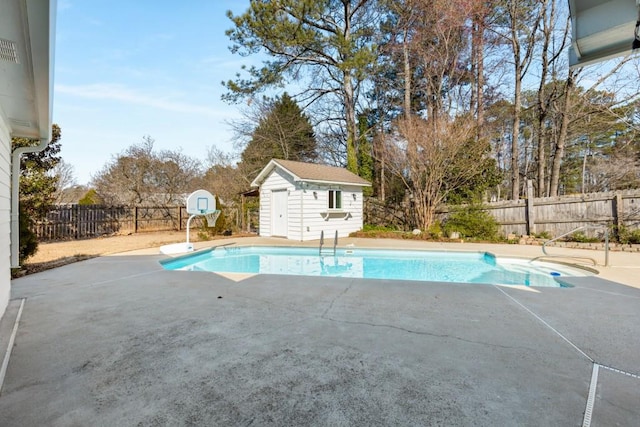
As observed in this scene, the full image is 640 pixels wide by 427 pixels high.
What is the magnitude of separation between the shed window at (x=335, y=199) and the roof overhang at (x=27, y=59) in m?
10.0

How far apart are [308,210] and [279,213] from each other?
4.77 feet

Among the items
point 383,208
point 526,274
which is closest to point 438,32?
point 383,208

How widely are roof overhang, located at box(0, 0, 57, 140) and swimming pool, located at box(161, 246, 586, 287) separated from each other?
183 inches

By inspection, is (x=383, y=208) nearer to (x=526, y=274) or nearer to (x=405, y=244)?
(x=405, y=244)

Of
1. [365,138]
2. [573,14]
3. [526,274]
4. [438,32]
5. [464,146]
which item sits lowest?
[526,274]

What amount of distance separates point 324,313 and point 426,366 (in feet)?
4.73

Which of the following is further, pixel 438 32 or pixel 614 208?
pixel 438 32

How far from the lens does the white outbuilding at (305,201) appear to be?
11.9m

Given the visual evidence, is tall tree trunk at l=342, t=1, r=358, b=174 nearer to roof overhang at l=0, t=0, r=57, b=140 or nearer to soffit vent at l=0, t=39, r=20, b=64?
roof overhang at l=0, t=0, r=57, b=140

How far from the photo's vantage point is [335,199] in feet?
43.4

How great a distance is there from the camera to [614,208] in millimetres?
9578

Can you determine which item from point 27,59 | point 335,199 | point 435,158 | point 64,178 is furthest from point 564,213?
point 64,178

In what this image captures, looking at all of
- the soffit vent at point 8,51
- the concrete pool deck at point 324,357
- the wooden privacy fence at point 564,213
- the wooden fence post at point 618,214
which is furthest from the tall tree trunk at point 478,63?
the soffit vent at point 8,51

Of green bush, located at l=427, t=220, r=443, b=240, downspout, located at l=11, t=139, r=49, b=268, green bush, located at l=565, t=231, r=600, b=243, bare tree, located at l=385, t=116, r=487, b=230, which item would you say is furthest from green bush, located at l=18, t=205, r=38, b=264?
green bush, located at l=565, t=231, r=600, b=243
